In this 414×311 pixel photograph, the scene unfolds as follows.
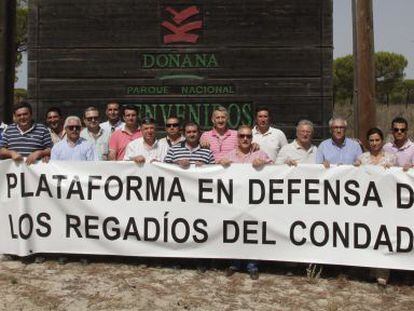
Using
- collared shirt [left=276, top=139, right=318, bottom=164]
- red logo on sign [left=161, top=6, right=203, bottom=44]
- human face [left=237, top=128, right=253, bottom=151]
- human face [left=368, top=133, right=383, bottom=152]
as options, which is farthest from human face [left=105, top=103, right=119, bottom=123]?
human face [left=368, top=133, right=383, bottom=152]

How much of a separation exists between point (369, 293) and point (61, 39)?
5058 mm

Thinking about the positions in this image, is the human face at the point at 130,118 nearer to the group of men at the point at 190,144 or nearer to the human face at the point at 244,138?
the group of men at the point at 190,144

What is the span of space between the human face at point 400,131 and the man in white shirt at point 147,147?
7.93 feet

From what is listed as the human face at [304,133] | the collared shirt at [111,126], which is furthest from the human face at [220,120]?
the collared shirt at [111,126]

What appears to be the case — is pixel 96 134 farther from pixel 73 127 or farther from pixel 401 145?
pixel 401 145

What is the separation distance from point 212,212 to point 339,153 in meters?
1.48

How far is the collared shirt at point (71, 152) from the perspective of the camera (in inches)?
235

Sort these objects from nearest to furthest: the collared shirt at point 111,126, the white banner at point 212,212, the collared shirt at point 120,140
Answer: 1. the white banner at point 212,212
2. the collared shirt at point 120,140
3. the collared shirt at point 111,126

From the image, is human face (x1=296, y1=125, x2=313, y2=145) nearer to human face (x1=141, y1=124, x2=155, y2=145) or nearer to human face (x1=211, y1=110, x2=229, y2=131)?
human face (x1=211, y1=110, x2=229, y2=131)

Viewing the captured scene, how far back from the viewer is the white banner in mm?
5418

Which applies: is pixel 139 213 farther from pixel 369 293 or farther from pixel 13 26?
pixel 13 26

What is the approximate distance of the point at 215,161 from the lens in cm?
588

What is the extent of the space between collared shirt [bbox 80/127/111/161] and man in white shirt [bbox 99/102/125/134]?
0.19 meters

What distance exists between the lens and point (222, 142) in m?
6.07
